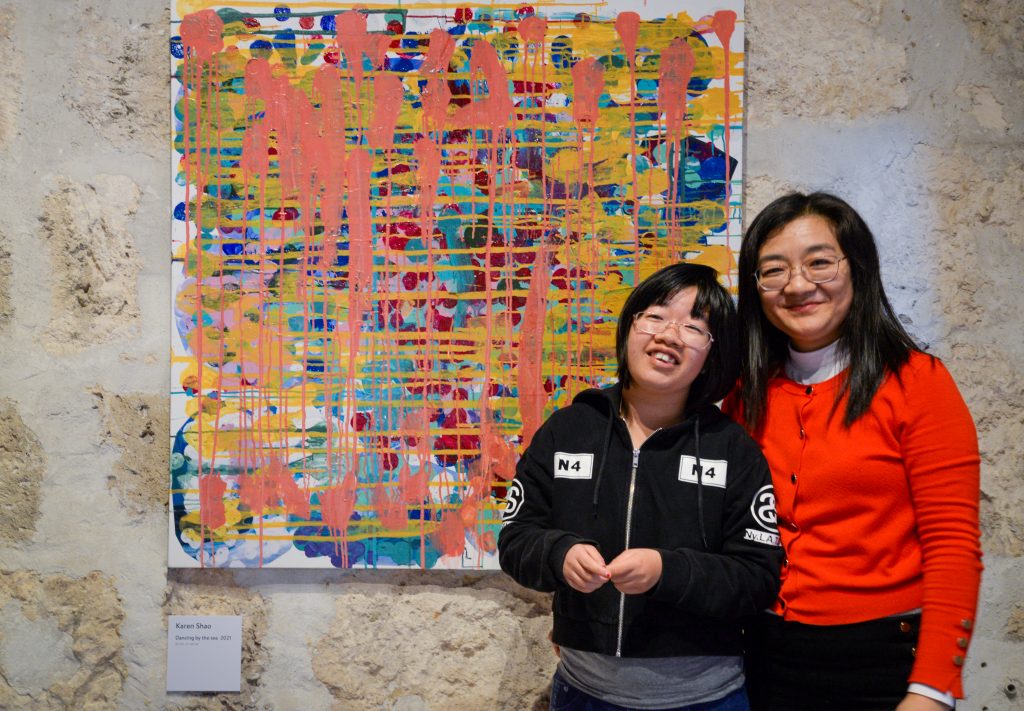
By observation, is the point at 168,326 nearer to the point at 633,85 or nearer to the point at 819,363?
the point at 633,85

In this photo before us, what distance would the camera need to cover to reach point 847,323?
3.73 feet

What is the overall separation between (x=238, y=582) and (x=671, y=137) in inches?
51.5

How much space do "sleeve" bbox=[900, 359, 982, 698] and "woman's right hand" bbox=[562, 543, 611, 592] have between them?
17.9 inches

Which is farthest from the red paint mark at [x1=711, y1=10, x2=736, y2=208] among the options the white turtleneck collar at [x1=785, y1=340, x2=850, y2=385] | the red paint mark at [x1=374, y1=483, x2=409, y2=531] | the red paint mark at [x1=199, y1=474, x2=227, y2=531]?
the red paint mark at [x1=199, y1=474, x2=227, y2=531]

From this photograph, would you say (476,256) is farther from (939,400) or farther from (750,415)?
(939,400)

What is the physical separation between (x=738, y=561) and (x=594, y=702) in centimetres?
32

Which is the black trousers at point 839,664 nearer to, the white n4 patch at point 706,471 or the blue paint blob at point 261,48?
the white n4 patch at point 706,471

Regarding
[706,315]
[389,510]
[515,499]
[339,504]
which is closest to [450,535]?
[389,510]

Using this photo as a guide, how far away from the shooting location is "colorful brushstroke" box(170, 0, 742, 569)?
150 cm

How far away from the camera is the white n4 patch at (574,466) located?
3.76 ft

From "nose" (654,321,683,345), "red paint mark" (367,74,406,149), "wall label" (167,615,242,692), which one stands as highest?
"red paint mark" (367,74,406,149)

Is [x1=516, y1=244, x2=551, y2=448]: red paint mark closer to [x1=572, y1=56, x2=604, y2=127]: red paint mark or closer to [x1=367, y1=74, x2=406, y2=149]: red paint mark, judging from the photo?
[x1=572, y1=56, x2=604, y2=127]: red paint mark

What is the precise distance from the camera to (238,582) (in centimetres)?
154

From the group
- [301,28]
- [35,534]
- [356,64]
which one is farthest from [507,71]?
[35,534]
